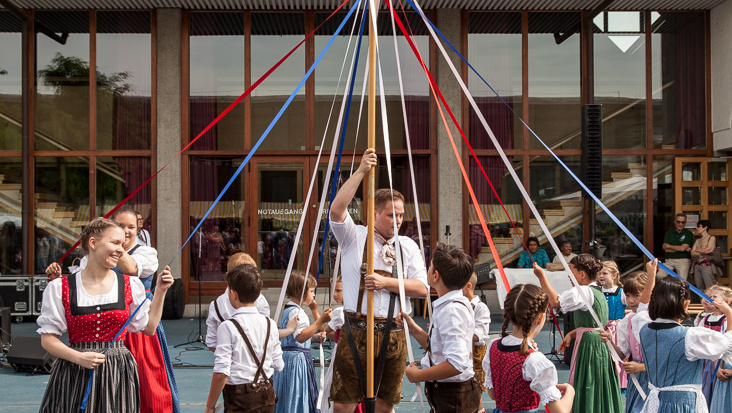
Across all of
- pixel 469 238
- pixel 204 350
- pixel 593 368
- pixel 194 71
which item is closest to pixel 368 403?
pixel 593 368

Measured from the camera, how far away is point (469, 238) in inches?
390

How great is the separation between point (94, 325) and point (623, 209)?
350 inches

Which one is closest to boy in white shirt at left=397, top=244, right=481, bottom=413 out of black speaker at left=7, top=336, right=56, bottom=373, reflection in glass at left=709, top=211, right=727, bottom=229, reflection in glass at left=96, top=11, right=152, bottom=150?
black speaker at left=7, top=336, right=56, bottom=373

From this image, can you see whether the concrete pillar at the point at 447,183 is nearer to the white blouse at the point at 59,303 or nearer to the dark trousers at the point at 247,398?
the dark trousers at the point at 247,398

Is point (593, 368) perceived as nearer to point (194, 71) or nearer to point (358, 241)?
point (358, 241)

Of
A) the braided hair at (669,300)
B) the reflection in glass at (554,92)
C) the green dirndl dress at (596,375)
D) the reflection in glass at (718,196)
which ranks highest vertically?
the reflection in glass at (554,92)

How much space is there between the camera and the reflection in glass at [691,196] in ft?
32.9

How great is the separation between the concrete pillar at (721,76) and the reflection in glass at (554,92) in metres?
2.09

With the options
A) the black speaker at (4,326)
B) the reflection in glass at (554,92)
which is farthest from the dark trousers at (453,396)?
the reflection in glass at (554,92)

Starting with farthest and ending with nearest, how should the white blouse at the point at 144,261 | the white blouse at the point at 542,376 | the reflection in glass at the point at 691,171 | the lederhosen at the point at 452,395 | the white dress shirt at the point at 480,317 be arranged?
the reflection in glass at the point at 691,171 < the white dress shirt at the point at 480,317 < the white blouse at the point at 144,261 < the lederhosen at the point at 452,395 < the white blouse at the point at 542,376

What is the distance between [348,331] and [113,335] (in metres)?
1.09

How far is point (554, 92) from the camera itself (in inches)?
397

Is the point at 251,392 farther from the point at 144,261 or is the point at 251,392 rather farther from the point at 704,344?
the point at 704,344

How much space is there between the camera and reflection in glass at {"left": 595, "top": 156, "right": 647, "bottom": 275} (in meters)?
10.0
